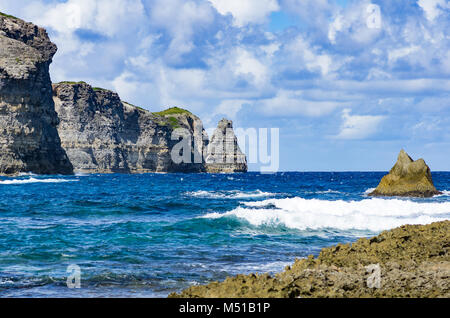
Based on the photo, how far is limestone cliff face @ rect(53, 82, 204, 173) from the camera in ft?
415

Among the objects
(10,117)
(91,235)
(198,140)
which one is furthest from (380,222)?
(198,140)

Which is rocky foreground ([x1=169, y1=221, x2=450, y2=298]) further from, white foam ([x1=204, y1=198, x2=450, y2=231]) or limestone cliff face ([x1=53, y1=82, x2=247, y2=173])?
limestone cliff face ([x1=53, y1=82, x2=247, y2=173])

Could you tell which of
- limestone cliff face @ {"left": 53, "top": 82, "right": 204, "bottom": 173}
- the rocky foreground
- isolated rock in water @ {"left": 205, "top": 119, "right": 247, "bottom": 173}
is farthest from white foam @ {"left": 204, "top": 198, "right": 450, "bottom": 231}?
isolated rock in water @ {"left": 205, "top": 119, "right": 247, "bottom": 173}

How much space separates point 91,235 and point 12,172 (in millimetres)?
72619

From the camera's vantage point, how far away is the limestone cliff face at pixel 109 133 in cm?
12650

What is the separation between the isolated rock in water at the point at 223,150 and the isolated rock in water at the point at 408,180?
422ft

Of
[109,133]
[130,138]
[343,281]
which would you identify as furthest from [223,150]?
[343,281]

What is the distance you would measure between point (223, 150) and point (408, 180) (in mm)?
133528

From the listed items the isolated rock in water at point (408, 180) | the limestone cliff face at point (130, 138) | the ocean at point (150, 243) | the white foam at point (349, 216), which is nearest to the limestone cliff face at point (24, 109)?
the limestone cliff face at point (130, 138)

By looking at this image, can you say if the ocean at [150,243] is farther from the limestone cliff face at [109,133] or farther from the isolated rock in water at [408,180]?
the limestone cliff face at [109,133]

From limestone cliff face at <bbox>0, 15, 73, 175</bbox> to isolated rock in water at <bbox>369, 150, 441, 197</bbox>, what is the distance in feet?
209
